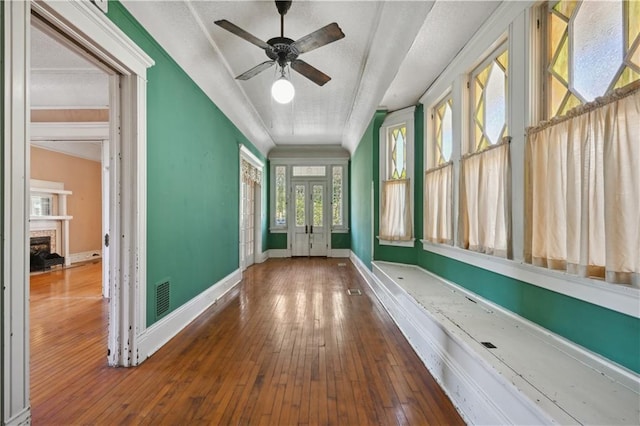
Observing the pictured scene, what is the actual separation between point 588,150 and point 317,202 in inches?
280

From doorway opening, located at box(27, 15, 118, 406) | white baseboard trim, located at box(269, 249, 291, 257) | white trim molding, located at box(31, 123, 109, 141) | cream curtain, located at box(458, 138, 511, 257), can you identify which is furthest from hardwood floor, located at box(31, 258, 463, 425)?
white baseboard trim, located at box(269, 249, 291, 257)

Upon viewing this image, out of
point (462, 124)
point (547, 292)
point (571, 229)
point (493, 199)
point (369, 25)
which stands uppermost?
point (369, 25)

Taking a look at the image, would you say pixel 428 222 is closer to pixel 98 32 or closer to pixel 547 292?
pixel 547 292

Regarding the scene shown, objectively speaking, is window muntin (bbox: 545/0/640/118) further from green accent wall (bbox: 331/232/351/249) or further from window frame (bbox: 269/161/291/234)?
window frame (bbox: 269/161/291/234)

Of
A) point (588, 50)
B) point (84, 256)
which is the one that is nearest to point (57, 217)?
point (84, 256)

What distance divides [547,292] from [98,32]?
3.33m

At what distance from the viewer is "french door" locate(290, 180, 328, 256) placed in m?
8.45

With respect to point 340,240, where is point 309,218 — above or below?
above

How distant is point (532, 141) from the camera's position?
191 centimetres

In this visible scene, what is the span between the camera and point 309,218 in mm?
A: 8445

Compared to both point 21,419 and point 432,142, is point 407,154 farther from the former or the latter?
point 21,419

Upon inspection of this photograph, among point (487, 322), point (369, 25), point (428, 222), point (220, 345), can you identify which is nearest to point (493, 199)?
point (487, 322)

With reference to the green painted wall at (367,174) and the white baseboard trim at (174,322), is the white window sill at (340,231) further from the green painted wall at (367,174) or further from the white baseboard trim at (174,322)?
the white baseboard trim at (174,322)

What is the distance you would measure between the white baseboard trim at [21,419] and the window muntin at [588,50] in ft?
11.0
